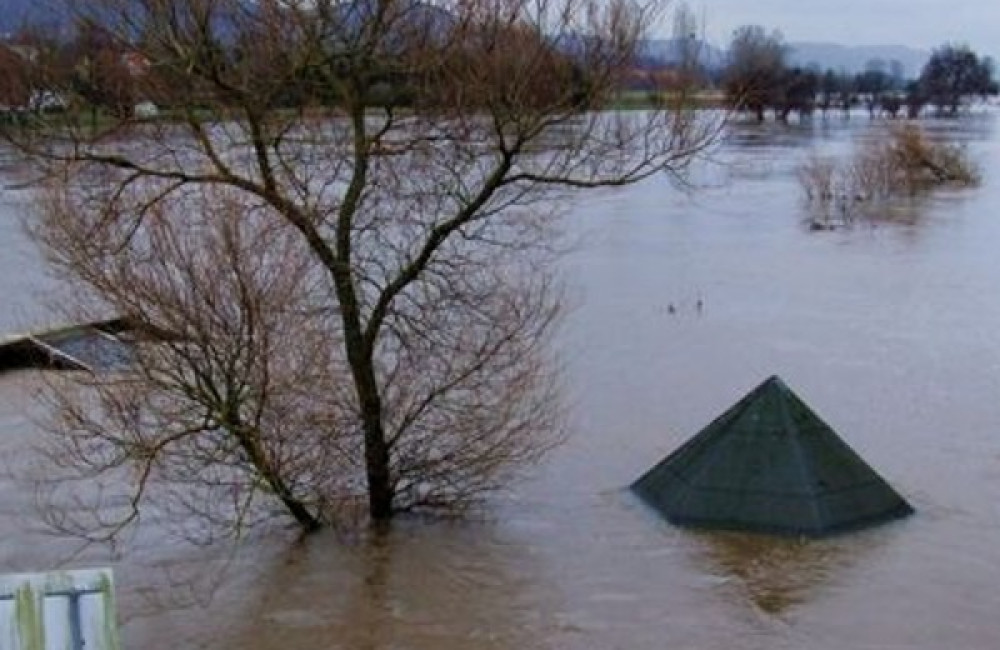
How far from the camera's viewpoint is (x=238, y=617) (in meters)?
12.9

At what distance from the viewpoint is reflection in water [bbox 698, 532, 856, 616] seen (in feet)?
43.4

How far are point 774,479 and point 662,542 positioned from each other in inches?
60.2

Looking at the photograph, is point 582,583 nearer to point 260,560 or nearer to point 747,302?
point 260,560

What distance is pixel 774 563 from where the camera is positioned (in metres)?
14.0

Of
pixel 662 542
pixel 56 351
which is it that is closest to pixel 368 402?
pixel 662 542

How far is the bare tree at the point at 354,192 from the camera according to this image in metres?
12.8

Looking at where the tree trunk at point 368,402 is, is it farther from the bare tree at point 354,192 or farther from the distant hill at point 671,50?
the distant hill at point 671,50

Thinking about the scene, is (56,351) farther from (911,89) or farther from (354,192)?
(911,89)

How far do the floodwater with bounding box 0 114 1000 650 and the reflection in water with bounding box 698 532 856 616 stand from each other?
0.03 metres

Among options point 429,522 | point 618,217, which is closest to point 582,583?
point 429,522

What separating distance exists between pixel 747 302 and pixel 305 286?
1583cm

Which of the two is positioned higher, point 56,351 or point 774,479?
point 56,351

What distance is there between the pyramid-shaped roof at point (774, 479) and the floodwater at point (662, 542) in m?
0.34

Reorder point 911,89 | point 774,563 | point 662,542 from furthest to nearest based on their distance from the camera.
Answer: point 911,89, point 662,542, point 774,563
